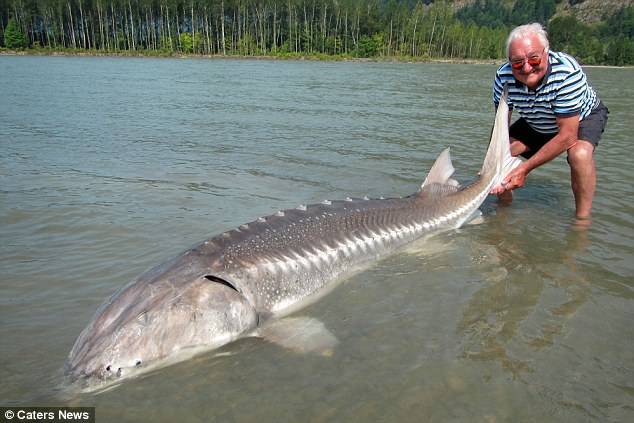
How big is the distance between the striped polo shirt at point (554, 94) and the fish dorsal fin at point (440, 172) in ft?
3.26

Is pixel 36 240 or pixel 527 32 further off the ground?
pixel 527 32

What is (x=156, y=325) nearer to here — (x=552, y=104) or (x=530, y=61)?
(x=530, y=61)

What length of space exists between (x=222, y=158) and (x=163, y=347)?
547 cm

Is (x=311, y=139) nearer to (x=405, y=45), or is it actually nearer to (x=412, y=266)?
(x=412, y=266)

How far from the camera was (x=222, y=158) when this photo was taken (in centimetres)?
791

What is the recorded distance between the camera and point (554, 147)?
4875mm

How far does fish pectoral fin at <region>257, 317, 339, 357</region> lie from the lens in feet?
9.66

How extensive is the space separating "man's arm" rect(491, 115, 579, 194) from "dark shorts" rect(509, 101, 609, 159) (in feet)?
0.69

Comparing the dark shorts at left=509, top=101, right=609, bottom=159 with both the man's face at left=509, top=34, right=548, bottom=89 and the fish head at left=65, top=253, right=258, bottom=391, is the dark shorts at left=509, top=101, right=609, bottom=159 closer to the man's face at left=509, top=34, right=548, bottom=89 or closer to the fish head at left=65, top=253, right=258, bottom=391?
the man's face at left=509, top=34, right=548, bottom=89

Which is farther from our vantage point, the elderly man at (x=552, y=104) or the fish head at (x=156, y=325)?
the elderly man at (x=552, y=104)

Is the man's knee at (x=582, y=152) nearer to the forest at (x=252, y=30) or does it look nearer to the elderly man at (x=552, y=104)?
the elderly man at (x=552, y=104)

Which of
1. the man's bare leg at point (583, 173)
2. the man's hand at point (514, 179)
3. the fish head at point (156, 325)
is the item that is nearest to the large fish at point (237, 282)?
the fish head at point (156, 325)

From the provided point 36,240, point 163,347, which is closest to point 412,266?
point 163,347

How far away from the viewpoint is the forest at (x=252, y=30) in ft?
274
